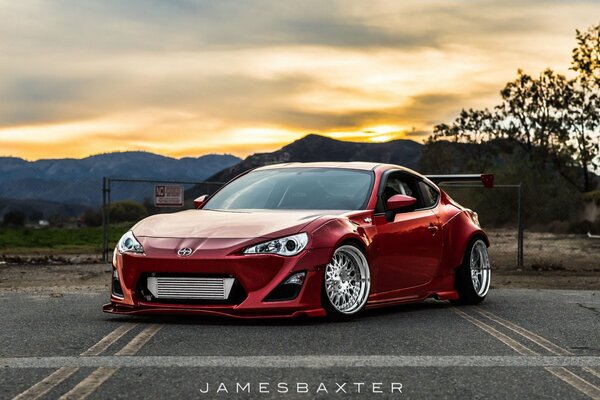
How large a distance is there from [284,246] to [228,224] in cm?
64

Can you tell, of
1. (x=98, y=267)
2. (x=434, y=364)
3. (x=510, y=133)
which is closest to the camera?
(x=434, y=364)

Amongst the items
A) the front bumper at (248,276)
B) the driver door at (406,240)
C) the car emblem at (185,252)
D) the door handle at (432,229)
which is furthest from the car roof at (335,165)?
the car emblem at (185,252)

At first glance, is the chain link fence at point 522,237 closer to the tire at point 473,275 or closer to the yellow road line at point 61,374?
the tire at point 473,275

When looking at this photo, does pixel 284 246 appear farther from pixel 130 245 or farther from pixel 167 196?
pixel 167 196

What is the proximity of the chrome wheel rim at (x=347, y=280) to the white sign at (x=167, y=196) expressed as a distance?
484 inches

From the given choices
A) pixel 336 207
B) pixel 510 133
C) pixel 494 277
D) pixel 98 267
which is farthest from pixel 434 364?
pixel 510 133

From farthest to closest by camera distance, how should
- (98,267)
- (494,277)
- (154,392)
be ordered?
1. (98,267)
2. (494,277)
3. (154,392)

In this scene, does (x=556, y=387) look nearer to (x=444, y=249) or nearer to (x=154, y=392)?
(x=154, y=392)

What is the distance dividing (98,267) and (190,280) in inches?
534

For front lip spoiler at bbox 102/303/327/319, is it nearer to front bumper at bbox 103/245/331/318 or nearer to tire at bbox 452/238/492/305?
front bumper at bbox 103/245/331/318

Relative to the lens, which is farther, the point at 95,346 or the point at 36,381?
the point at 95,346

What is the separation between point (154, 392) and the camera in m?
5.30

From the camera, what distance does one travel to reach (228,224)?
8.51m

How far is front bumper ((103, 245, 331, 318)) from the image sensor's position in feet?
26.3
